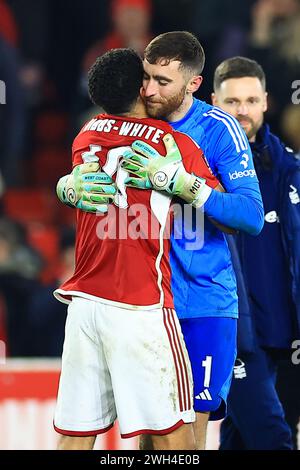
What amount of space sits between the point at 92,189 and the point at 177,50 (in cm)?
68

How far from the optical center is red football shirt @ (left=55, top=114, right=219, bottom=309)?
4551 mm

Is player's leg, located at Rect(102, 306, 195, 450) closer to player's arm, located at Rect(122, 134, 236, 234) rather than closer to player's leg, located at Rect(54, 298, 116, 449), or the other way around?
player's leg, located at Rect(54, 298, 116, 449)

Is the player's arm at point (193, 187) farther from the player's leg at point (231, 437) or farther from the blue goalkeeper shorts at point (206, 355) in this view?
the player's leg at point (231, 437)

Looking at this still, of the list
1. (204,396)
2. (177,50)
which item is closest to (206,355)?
(204,396)

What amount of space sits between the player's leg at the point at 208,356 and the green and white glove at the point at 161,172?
581 mm

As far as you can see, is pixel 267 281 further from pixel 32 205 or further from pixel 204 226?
pixel 32 205

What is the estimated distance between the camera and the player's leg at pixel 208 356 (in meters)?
4.89

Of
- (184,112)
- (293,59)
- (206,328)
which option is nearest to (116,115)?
(184,112)

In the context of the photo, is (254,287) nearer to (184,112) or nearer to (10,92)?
(184,112)

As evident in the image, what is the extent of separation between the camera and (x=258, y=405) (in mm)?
5664

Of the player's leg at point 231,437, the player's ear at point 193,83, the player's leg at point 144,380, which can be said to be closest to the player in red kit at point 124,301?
the player's leg at point 144,380

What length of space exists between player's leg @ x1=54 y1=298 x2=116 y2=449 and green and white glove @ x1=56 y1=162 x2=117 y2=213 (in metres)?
0.36

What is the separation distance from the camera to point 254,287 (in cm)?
576

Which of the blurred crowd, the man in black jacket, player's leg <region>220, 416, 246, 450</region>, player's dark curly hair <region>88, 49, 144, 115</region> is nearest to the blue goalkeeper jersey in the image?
player's dark curly hair <region>88, 49, 144, 115</region>
